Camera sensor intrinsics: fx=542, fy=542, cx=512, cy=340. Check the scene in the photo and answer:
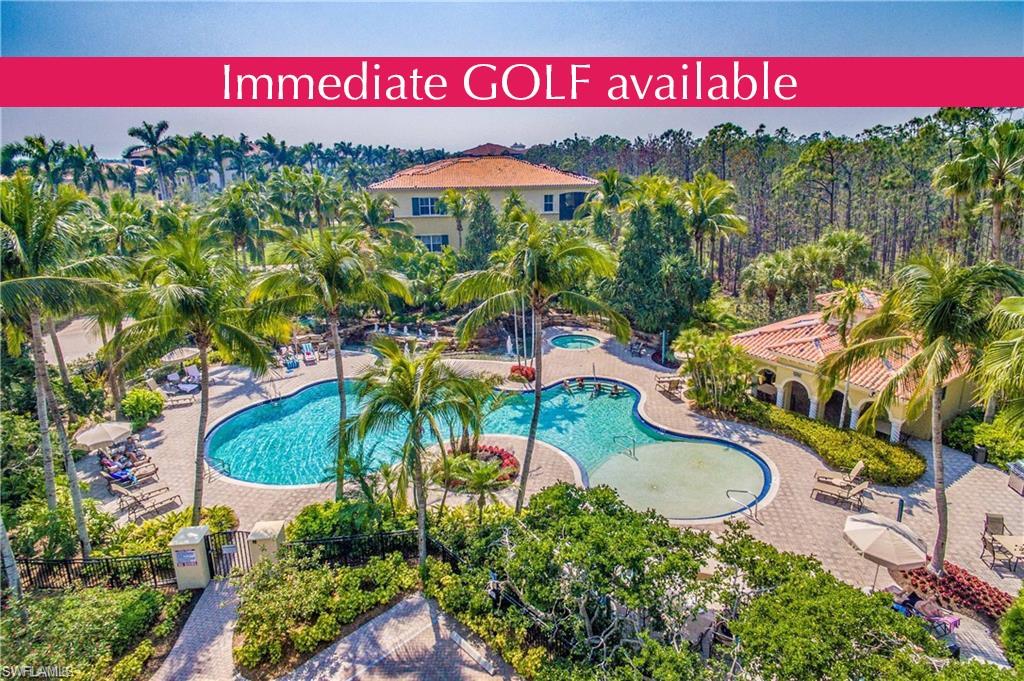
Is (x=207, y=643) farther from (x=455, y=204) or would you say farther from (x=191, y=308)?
(x=455, y=204)

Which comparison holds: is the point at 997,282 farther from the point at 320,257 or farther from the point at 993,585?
the point at 320,257

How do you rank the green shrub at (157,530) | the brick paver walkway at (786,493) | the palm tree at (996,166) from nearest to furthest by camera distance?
the green shrub at (157,530), the brick paver walkway at (786,493), the palm tree at (996,166)

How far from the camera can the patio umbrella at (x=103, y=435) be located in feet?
55.5

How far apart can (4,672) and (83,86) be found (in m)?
9.39

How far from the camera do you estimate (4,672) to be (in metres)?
8.59

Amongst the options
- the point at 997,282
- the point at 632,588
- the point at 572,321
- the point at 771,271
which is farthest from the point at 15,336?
the point at 771,271

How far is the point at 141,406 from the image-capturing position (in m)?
21.1

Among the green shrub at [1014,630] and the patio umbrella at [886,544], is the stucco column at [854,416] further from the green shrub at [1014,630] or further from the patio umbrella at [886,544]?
the green shrub at [1014,630]

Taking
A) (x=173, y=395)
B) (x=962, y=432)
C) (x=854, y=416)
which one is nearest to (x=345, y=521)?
(x=173, y=395)

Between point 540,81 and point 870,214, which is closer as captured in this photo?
point 540,81

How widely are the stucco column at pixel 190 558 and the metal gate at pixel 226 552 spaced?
0.73ft

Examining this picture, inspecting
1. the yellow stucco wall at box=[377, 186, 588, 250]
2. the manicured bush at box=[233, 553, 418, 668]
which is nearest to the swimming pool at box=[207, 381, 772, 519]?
the manicured bush at box=[233, 553, 418, 668]

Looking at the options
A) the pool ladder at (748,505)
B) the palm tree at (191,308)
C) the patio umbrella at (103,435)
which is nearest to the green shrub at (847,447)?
the pool ladder at (748,505)

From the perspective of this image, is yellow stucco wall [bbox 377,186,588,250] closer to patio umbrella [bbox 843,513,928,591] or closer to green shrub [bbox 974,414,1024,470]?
green shrub [bbox 974,414,1024,470]
